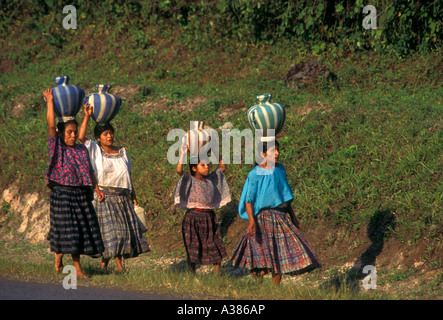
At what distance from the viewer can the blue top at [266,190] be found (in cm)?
612

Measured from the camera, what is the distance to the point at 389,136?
8.51 meters

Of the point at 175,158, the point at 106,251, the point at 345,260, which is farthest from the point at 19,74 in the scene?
the point at 345,260

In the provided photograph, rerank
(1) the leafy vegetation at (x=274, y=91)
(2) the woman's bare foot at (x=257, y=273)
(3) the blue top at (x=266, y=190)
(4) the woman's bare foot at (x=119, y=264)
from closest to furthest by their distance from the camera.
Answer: (3) the blue top at (x=266, y=190), (2) the woman's bare foot at (x=257, y=273), (4) the woman's bare foot at (x=119, y=264), (1) the leafy vegetation at (x=274, y=91)

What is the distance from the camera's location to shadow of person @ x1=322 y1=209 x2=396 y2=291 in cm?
695

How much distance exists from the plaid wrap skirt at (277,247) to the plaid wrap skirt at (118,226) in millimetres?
1484

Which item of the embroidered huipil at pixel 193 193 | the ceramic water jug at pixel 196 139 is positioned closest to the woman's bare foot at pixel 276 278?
the embroidered huipil at pixel 193 193

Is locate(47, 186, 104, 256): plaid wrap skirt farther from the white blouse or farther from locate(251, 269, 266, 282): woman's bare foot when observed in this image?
locate(251, 269, 266, 282): woman's bare foot

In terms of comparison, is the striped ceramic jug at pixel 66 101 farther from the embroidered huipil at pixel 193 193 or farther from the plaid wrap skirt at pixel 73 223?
the embroidered huipil at pixel 193 193

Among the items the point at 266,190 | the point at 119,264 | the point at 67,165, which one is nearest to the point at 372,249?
the point at 266,190

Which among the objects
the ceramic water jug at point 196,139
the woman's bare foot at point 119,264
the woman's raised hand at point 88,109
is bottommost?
the woman's bare foot at point 119,264

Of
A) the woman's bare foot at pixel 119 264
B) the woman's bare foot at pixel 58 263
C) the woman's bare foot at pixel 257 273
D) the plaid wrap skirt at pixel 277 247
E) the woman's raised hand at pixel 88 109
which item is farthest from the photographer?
the woman's bare foot at pixel 119 264

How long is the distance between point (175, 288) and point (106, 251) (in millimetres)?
1417

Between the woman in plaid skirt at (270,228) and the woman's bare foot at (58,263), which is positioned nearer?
the woman in plaid skirt at (270,228)

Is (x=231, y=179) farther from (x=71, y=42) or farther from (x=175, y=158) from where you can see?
(x=71, y=42)
